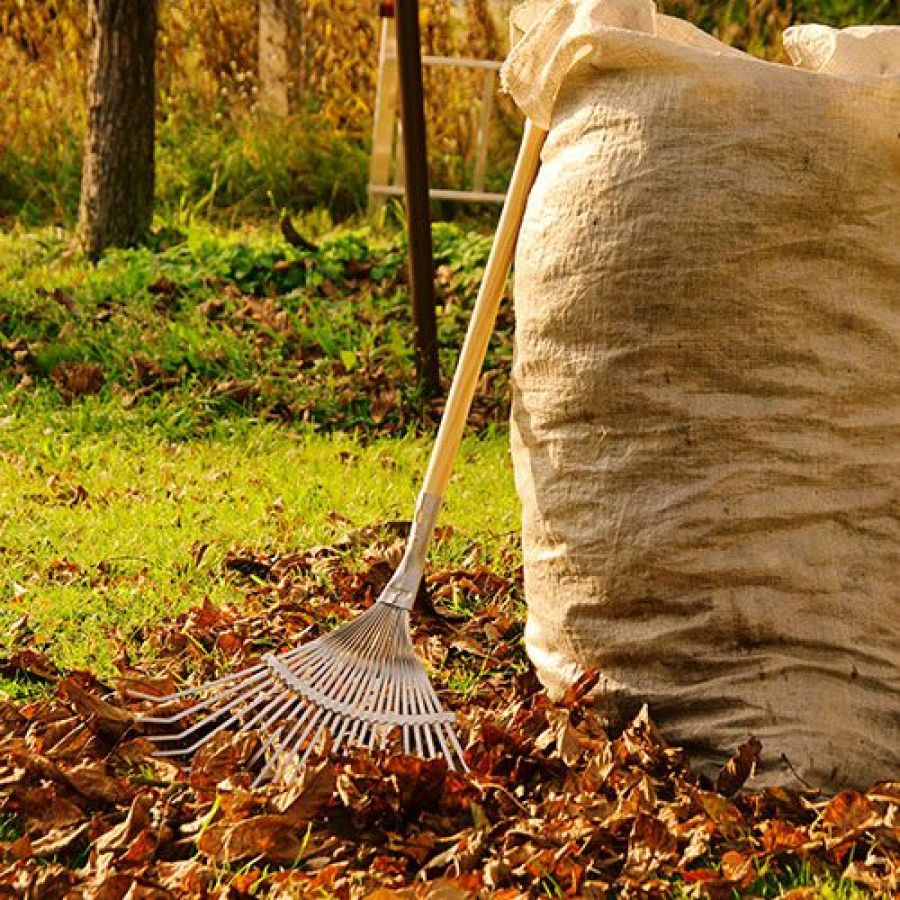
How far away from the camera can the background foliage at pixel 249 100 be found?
807 cm

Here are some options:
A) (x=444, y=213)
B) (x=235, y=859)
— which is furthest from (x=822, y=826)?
(x=444, y=213)

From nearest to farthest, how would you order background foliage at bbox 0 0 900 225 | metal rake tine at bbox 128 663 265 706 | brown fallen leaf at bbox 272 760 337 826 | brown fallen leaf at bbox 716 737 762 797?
brown fallen leaf at bbox 272 760 337 826, brown fallen leaf at bbox 716 737 762 797, metal rake tine at bbox 128 663 265 706, background foliage at bbox 0 0 900 225

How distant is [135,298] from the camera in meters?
5.91

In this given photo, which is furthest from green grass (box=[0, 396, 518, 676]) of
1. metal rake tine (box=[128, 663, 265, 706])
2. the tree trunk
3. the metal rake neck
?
the tree trunk

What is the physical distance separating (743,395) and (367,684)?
0.78 metres

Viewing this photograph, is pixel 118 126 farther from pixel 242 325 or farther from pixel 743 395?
pixel 743 395

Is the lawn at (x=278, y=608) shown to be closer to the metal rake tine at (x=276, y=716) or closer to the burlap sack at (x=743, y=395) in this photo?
the metal rake tine at (x=276, y=716)

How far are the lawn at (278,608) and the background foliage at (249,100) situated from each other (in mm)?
1617

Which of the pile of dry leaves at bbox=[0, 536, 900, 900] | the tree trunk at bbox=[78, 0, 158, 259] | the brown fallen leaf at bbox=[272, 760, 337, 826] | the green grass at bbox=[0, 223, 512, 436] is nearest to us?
the pile of dry leaves at bbox=[0, 536, 900, 900]

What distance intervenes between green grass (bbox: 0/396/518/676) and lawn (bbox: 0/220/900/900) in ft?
0.04

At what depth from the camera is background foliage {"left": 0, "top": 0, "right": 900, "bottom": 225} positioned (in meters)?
8.07

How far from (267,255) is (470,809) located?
4071 millimetres

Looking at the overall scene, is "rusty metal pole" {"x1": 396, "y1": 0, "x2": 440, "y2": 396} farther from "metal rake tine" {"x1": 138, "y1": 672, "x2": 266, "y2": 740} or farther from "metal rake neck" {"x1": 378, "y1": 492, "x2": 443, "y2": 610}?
"metal rake tine" {"x1": 138, "y1": 672, "x2": 266, "y2": 740}

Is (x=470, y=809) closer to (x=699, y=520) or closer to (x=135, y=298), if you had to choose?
(x=699, y=520)
